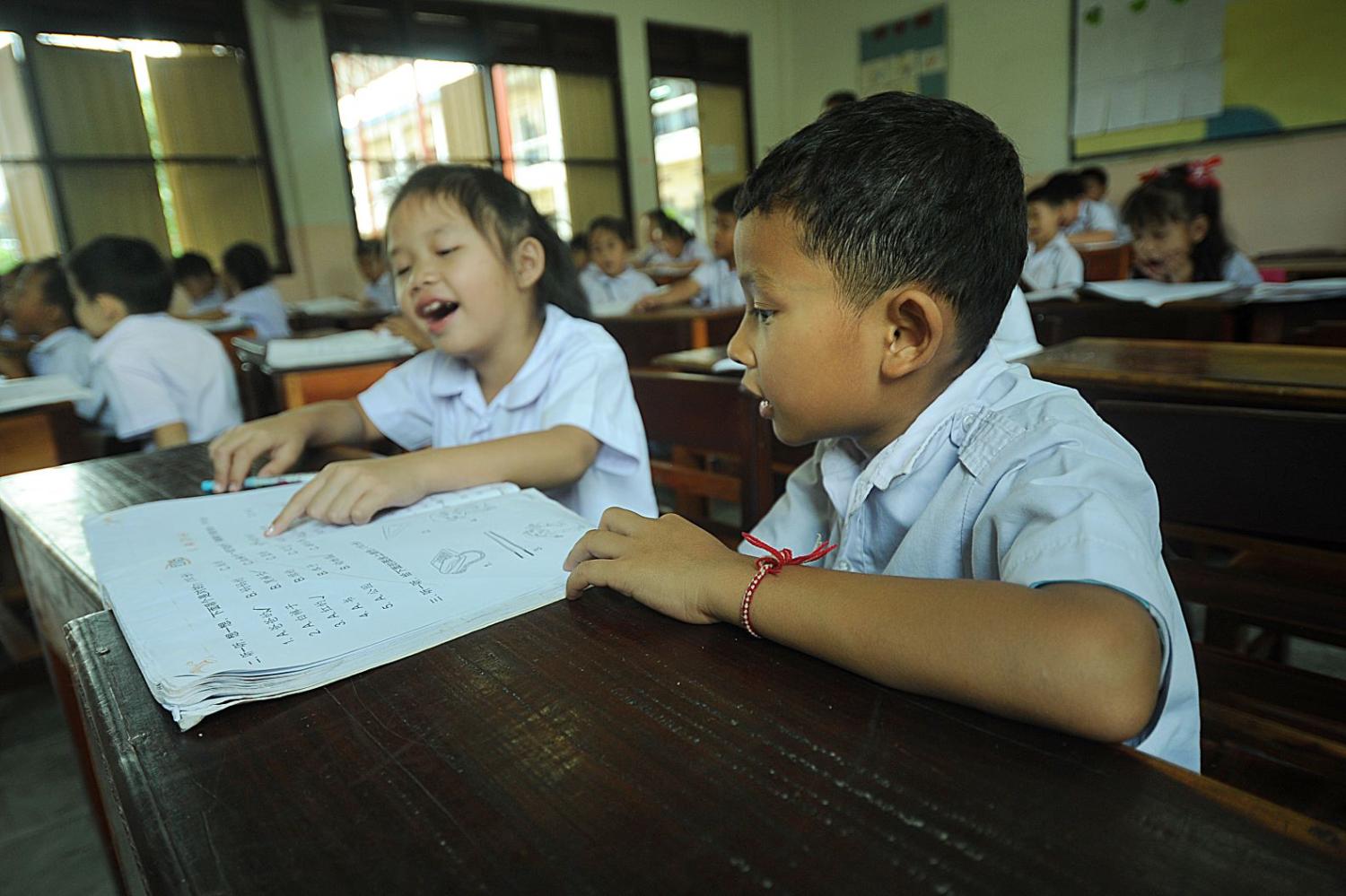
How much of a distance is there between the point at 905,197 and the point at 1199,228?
286cm

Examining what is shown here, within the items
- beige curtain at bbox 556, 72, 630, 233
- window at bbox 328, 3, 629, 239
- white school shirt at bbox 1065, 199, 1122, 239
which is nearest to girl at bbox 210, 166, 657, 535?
window at bbox 328, 3, 629, 239

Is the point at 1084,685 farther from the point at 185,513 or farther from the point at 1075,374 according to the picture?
the point at 1075,374

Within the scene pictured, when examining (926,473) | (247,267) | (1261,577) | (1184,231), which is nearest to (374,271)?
(247,267)

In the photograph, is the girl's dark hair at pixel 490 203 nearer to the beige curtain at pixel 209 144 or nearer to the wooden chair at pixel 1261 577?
the wooden chair at pixel 1261 577

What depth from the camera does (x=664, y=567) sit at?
20.1 inches

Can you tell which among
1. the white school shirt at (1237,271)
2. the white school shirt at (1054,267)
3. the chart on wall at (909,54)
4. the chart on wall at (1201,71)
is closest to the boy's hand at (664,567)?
the white school shirt at (1237,271)

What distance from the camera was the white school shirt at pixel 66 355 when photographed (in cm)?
269

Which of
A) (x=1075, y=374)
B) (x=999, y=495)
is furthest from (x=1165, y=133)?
(x=999, y=495)

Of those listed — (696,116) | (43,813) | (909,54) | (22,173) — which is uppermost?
(909,54)

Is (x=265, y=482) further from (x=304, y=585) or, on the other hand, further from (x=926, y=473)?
(x=926, y=473)

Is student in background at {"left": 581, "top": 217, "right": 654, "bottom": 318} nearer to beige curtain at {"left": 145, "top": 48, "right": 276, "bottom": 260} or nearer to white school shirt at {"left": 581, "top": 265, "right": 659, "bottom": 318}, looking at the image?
white school shirt at {"left": 581, "top": 265, "right": 659, "bottom": 318}

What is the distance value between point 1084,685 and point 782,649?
0.49 feet

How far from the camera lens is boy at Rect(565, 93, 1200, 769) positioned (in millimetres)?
401

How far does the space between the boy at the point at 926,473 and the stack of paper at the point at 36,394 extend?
1.88m
